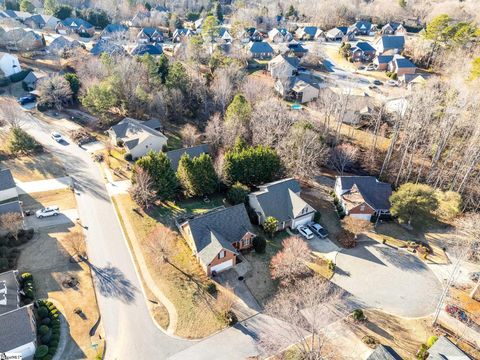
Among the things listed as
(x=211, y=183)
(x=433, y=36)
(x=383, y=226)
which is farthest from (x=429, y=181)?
(x=433, y=36)

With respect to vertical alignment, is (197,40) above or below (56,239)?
above

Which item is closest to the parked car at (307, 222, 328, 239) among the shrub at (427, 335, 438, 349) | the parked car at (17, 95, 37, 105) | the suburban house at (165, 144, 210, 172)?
the shrub at (427, 335, 438, 349)

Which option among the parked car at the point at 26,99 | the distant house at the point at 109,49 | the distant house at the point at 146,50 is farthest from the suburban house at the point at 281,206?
the distant house at the point at 146,50

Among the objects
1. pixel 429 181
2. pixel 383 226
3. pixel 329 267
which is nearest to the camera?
pixel 329 267

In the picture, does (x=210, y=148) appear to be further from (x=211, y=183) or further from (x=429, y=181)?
(x=429, y=181)

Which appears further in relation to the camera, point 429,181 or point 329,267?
point 429,181

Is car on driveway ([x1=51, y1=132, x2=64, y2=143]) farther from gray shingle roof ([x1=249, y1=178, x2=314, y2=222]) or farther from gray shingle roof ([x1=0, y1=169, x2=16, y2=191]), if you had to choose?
gray shingle roof ([x1=249, y1=178, x2=314, y2=222])

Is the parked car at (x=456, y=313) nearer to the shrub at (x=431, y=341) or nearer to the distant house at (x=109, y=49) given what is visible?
the shrub at (x=431, y=341)

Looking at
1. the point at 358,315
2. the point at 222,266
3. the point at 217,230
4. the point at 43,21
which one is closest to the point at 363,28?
the point at 43,21

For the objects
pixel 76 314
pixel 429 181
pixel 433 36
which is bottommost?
pixel 76 314
